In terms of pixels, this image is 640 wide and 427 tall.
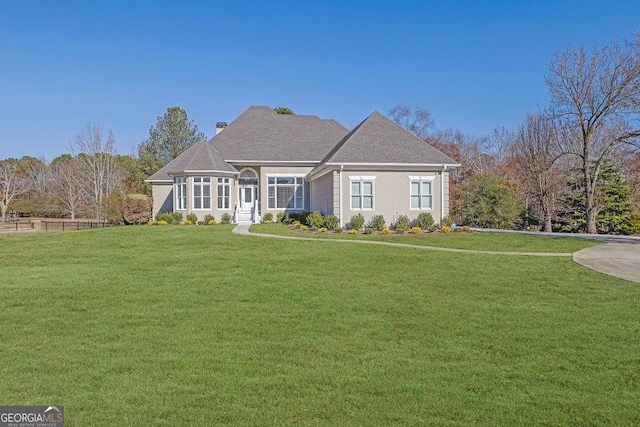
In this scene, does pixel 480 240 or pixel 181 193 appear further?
pixel 181 193

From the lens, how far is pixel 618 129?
3341 cm

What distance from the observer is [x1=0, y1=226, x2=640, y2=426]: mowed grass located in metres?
4.20

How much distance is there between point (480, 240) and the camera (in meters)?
18.1

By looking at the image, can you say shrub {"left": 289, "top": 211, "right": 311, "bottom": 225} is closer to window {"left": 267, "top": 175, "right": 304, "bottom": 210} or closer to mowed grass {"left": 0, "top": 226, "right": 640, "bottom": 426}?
window {"left": 267, "top": 175, "right": 304, "bottom": 210}

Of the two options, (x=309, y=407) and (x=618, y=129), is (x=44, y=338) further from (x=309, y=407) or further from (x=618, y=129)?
(x=618, y=129)

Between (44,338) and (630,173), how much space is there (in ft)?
136

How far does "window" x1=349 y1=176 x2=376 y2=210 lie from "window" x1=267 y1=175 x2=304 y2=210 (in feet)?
27.7

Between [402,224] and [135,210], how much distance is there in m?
19.9

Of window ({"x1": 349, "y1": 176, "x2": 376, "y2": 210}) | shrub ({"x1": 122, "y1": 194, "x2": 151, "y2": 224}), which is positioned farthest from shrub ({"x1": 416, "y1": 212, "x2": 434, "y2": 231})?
shrub ({"x1": 122, "y1": 194, "x2": 151, "y2": 224})

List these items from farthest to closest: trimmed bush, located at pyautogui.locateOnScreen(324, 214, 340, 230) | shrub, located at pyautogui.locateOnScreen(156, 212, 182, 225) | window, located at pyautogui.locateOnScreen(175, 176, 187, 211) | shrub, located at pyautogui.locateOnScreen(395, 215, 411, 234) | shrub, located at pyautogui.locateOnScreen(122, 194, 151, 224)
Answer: shrub, located at pyautogui.locateOnScreen(122, 194, 151, 224) < window, located at pyautogui.locateOnScreen(175, 176, 187, 211) < shrub, located at pyautogui.locateOnScreen(156, 212, 182, 225) < trimmed bush, located at pyautogui.locateOnScreen(324, 214, 340, 230) < shrub, located at pyautogui.locateOnScreen(395, 215, 411, 234)

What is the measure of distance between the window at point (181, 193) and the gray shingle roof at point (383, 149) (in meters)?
9.57

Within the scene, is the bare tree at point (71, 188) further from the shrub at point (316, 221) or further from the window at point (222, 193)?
the shrub at point (316, 221)
